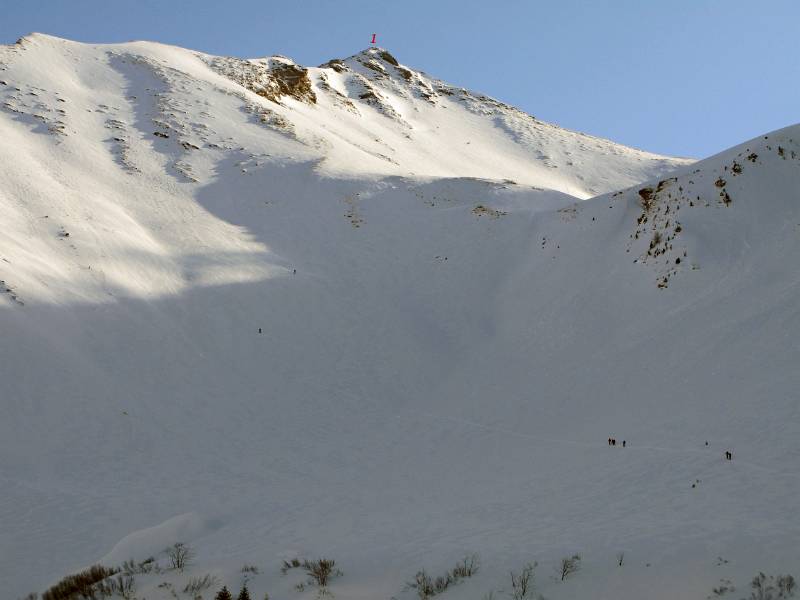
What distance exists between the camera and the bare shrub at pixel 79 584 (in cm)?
891

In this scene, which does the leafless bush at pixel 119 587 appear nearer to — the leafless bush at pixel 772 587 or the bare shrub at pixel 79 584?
the bare shrub at pixel 79 584

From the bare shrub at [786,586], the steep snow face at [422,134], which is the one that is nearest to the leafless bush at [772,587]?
the bare shrub at [786,586]

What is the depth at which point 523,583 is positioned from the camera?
7898mm

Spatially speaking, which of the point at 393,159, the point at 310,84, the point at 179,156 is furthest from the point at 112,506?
the point at 310,84

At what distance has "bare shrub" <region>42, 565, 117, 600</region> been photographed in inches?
351

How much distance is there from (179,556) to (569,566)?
6145mm

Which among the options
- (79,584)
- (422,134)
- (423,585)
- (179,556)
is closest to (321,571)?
(423,585)

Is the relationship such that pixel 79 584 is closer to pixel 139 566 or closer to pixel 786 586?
pixel 139 566

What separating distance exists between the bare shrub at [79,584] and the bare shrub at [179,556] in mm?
899

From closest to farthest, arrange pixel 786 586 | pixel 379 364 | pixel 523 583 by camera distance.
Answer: pixel 786 586 < pixel 523 583 < pixel 379 364

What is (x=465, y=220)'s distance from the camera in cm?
3388

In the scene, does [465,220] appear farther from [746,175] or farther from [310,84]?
[310,84]

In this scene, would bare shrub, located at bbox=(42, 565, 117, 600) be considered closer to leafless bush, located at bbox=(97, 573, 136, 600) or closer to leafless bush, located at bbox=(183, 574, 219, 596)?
leafless bush, located at bbox=(97, 573, 136, 600)

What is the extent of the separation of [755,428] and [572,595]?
6913 mm
